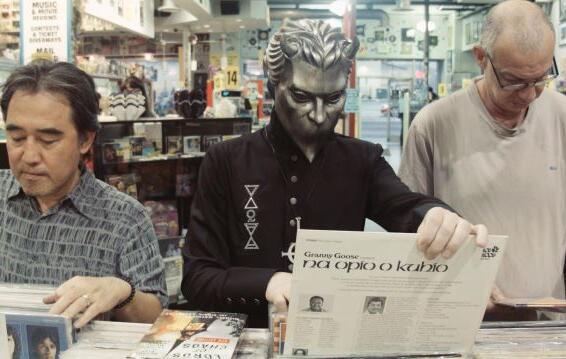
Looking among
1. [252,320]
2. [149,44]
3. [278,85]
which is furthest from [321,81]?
[149,44]

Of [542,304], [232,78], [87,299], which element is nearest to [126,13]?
[232,78]

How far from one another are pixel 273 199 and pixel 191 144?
3589 millimetres

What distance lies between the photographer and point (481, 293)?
86 cm

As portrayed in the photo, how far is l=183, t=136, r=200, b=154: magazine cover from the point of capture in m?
4.81

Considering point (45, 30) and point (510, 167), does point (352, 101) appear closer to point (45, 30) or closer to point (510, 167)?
point (45, 30)

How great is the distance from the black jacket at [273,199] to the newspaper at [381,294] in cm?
41

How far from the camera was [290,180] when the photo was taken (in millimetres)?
1355

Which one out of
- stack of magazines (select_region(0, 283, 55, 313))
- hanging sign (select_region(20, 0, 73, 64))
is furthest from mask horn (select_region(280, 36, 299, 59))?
hanging sign (select_region(20, 0, 73, 64))

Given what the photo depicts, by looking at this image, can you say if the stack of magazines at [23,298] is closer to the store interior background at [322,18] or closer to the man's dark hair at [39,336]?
the man's dark hair at [39,336]

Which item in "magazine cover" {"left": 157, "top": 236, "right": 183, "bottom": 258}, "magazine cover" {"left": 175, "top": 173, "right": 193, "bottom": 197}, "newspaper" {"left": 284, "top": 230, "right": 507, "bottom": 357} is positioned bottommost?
"magazine cover" {"left": 157, "top": 236, "right": 183, "bottom": 258}

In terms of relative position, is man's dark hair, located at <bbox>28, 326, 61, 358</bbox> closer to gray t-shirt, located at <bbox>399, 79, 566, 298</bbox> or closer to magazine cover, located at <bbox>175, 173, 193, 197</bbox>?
gray t-shirt, located at <bbox>399, 79, 566, 298</bbox>

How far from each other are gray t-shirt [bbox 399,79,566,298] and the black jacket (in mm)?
523

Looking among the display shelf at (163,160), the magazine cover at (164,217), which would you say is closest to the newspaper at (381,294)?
the display shelf at (163,160)

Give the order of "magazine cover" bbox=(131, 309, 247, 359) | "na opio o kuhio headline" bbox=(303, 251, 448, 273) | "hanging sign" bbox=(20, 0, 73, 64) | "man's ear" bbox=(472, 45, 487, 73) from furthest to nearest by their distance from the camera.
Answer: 1. "hanging sign" bbox=(20, 0, 73, 64)
2. "man's ear" bbox=(472, 45, 487, 73)
3. "magazine cover" bbox=(131, 309, 247, 359)
4. "na opio o kuhio headline" bbox=(303, 251, 448, 273)
